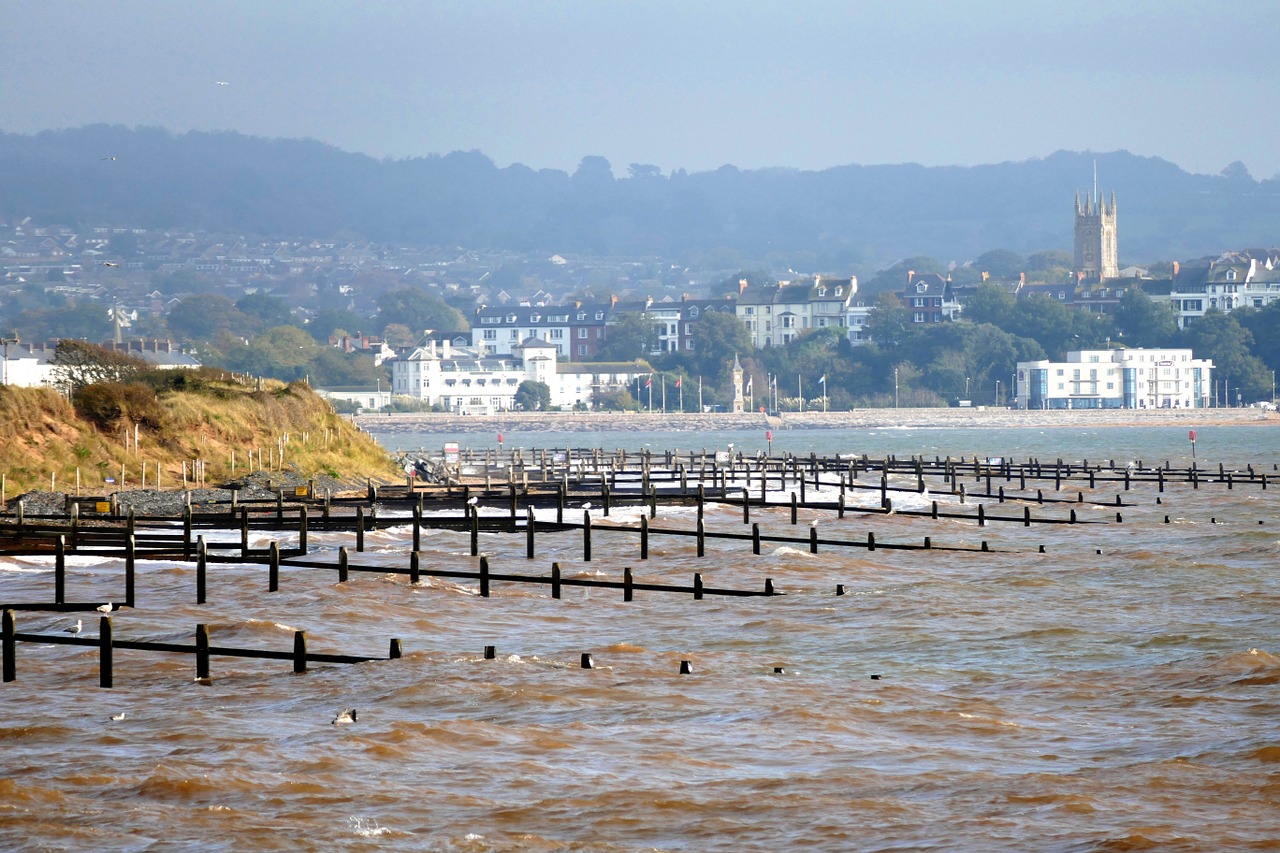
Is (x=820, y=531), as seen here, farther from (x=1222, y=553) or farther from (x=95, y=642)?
(x=95, y=642)

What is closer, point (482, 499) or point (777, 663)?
point (777, 663)

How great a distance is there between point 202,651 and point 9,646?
264cm

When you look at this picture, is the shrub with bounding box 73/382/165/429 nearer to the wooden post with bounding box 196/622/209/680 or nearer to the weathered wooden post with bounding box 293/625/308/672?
Answer: the wooden post with bounding box 196/622/209/680

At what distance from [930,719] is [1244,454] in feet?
352

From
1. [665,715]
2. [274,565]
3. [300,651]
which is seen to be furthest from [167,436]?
[665,715]

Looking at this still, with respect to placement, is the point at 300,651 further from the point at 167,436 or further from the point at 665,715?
the point at 167,436

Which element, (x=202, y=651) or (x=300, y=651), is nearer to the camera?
(x=202, y=651)

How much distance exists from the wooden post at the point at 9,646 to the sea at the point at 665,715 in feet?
0.82

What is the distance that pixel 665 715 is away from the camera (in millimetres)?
21125

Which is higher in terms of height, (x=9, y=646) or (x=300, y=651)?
(x=9, y=646)

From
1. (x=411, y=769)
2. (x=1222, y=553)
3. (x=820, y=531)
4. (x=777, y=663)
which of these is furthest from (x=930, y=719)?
(x=820, y=531)

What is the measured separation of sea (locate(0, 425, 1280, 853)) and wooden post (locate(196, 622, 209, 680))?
0.22m

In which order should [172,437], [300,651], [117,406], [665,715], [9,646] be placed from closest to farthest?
[665,715], [9,646], [300,651], [117,406], [172,437]

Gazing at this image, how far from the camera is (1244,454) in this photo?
120688mm
